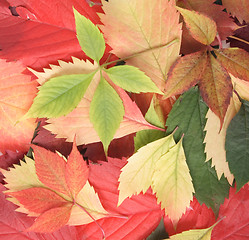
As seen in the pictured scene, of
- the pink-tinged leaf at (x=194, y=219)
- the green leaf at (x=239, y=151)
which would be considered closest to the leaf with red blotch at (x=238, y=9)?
the green leaf at (x=239, y=151)

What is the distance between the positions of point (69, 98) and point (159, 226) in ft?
0.62

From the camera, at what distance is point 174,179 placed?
0.36m

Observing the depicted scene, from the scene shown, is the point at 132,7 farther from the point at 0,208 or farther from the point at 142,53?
the point at 0,208

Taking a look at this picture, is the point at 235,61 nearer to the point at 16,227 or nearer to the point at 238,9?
the point at 238,9

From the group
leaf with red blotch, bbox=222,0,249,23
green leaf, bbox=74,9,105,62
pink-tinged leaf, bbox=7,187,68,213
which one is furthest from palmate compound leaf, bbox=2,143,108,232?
leaf with red blotch, bbox=222,0,249,23

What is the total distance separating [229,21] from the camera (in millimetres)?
356

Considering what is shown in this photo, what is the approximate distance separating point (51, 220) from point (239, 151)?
224 mm

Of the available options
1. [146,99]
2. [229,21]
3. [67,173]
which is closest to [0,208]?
[67,173]

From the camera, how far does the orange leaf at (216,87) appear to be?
0.33 meters

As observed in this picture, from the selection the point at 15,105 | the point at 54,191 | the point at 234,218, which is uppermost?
the point at 15,105

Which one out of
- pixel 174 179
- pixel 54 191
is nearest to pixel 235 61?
pixel 174 179

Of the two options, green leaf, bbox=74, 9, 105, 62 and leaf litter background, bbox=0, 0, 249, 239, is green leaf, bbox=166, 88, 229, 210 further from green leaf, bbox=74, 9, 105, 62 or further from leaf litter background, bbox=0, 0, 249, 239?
green leaf, bbox=74, 9, 105, 62

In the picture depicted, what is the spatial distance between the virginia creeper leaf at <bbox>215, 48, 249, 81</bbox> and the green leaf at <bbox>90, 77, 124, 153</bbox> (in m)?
0.12

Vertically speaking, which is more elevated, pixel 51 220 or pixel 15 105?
pixel 15 105
